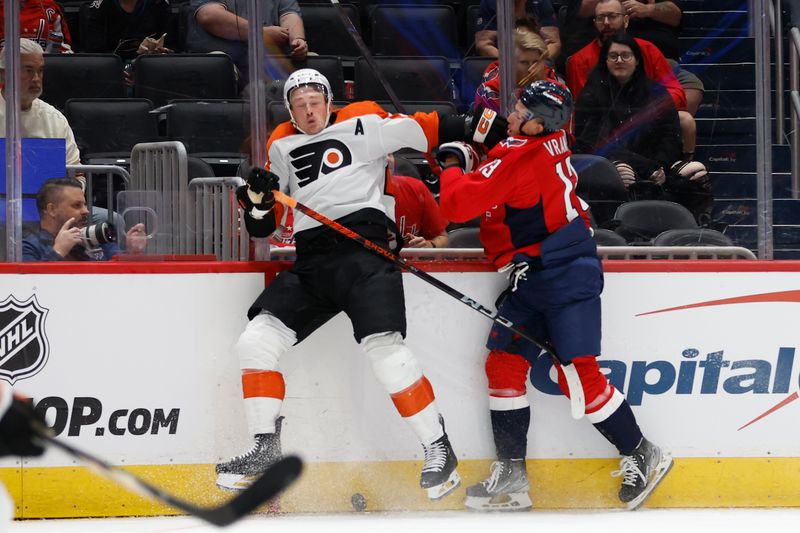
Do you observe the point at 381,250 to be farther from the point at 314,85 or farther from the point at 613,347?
the point at 613,347

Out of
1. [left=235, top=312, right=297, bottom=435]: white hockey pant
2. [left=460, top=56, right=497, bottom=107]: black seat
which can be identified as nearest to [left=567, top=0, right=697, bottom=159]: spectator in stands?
[left=460, top=56, right=497, bottom=107]: black seat

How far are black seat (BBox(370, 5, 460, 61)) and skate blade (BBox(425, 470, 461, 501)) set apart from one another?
136 cm

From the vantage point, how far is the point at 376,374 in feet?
12.5

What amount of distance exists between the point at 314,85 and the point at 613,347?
1.31 metres

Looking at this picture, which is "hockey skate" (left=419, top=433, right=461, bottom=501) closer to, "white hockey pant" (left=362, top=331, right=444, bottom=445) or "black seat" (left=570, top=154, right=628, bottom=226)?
"white hockey pant" (left=362, top=331, right=444, bottom=445)

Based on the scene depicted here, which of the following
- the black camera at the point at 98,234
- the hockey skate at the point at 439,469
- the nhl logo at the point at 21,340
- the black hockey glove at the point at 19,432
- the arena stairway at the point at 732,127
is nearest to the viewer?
the black hockey glove at the point at 19,432

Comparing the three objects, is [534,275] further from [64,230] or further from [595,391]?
[64,230]

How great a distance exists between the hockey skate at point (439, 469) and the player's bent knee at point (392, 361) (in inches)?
8.5

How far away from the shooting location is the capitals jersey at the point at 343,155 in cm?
387

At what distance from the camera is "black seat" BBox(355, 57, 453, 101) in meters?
4.06

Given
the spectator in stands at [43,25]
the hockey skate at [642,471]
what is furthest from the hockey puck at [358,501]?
the spectator in stands at [43,25]

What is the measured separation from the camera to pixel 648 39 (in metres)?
4.13

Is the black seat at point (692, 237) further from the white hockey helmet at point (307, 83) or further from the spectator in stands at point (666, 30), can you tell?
the white hockey helmet at point (307, 83)

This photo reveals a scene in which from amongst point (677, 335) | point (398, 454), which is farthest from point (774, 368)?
point (398, 454)
